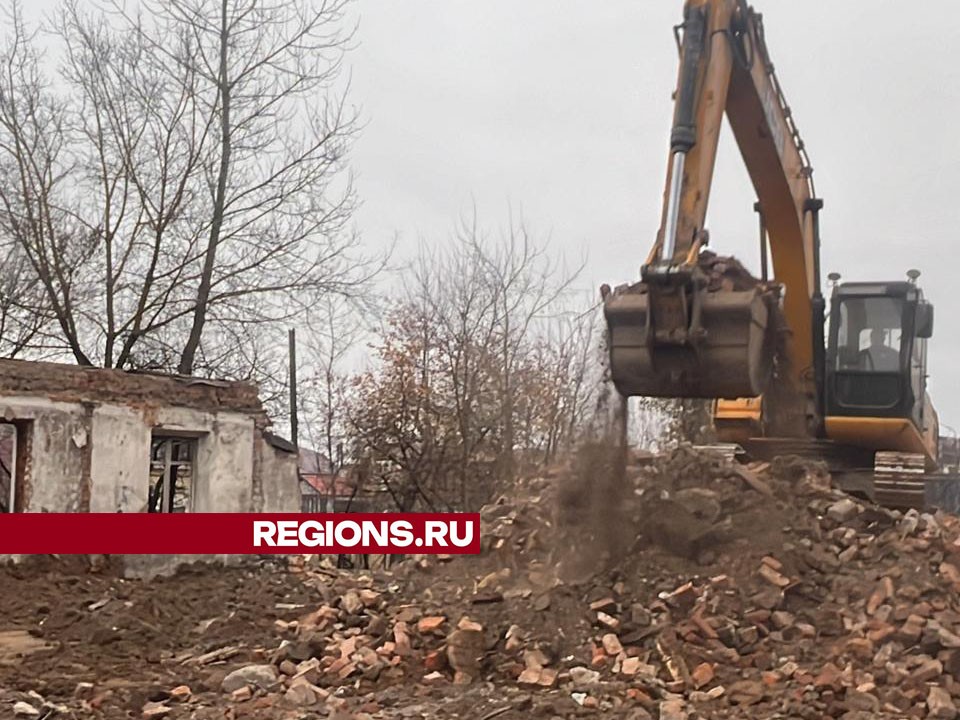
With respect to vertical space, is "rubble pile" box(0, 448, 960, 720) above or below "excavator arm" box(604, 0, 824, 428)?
below

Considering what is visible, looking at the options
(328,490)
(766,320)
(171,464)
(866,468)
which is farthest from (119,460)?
(328,490)

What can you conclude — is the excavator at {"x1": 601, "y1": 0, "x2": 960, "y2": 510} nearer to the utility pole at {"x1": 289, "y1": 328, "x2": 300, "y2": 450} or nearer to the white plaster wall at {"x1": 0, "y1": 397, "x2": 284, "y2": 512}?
the white plaster wall at {"x1": 0, "y1": 397, "x2": 284, "y2": 512}

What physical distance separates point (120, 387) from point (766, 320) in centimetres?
806

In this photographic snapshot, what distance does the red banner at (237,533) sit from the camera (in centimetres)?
962

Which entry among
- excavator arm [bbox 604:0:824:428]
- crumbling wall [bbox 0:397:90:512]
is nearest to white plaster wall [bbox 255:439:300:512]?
crumbling wall [bbox 0:397:90:512]

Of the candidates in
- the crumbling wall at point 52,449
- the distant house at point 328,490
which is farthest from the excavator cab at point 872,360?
the distant house at point 328,490

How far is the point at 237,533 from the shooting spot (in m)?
12.8

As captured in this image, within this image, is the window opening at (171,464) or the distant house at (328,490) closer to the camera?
the window opening at (171,464)

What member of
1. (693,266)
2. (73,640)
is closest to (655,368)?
(693,266)

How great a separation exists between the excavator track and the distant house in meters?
11.8

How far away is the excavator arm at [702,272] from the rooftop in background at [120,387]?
23.6 feet

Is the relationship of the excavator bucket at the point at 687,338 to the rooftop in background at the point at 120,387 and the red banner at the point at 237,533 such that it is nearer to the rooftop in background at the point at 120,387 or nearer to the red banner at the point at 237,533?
the red banner at the point at 237,533

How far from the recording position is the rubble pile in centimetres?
650

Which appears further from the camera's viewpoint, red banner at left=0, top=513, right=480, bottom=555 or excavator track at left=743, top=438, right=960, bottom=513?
red banner at left=0, top=513, right=480, bottom=555
